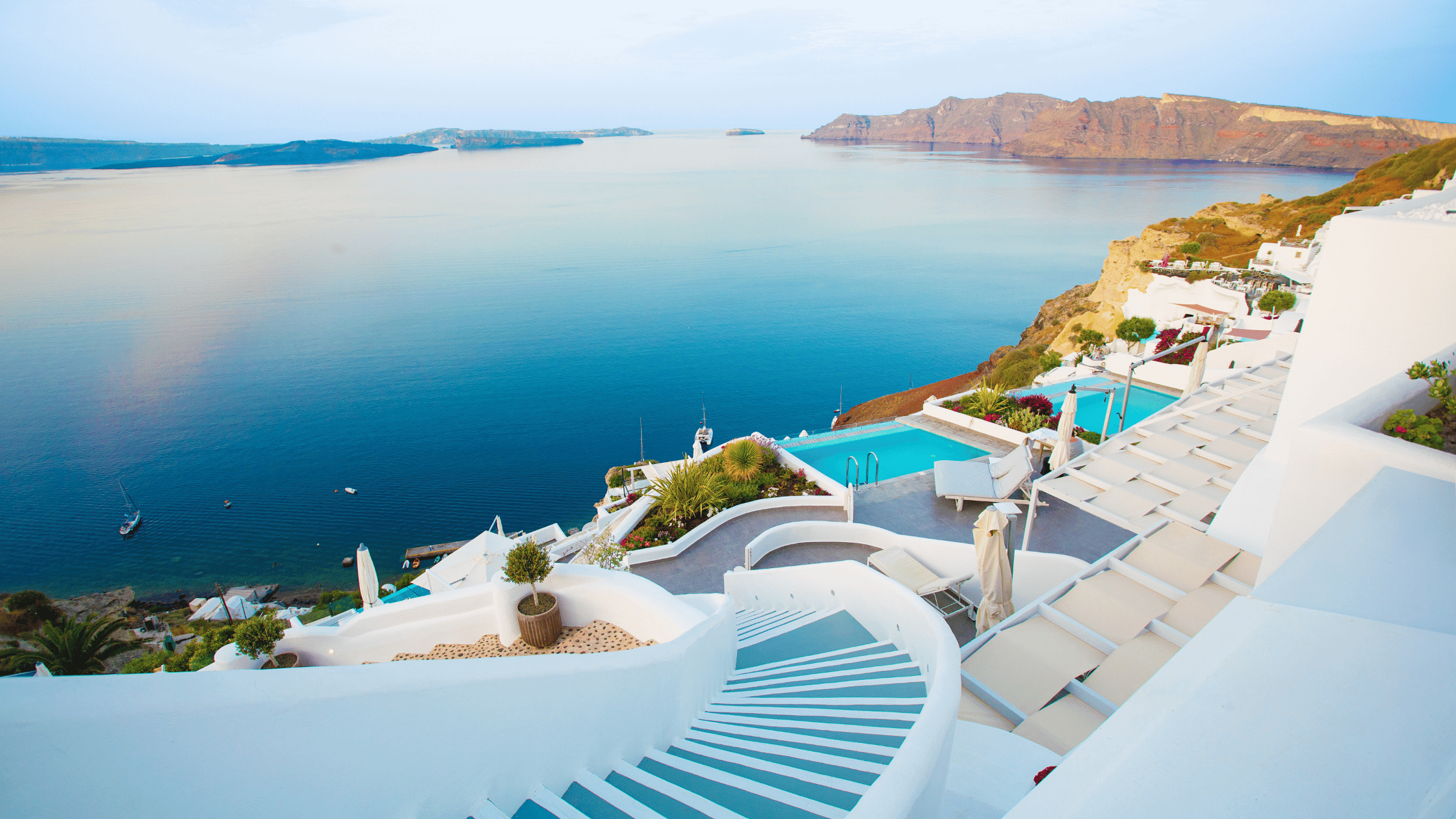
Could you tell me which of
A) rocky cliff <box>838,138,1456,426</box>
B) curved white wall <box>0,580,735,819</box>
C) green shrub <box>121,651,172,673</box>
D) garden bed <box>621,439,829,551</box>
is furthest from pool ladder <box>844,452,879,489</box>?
rocky cliff <box>838,138,1456,426</box>

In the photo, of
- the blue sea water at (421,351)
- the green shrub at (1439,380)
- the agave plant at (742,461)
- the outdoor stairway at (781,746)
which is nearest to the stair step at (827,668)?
the outdoor stairway at (781,746)

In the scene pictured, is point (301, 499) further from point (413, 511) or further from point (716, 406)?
point (716, 406)

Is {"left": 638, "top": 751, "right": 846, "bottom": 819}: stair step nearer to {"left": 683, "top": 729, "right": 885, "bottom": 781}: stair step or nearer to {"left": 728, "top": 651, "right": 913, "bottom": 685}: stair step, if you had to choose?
{"left": 683, "top": 729, "right": 885, "bottom": 781}: stair step

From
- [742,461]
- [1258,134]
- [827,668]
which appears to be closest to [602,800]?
[827,668]

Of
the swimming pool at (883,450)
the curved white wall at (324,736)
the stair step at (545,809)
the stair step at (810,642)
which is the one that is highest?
the curved white wall at (324,736)

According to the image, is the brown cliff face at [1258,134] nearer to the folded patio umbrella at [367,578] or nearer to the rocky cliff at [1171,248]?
the rocky cliff at [1171,248]

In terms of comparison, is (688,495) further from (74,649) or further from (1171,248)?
(1171,248)

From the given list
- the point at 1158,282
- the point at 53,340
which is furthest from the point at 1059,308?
the point at 53,340
